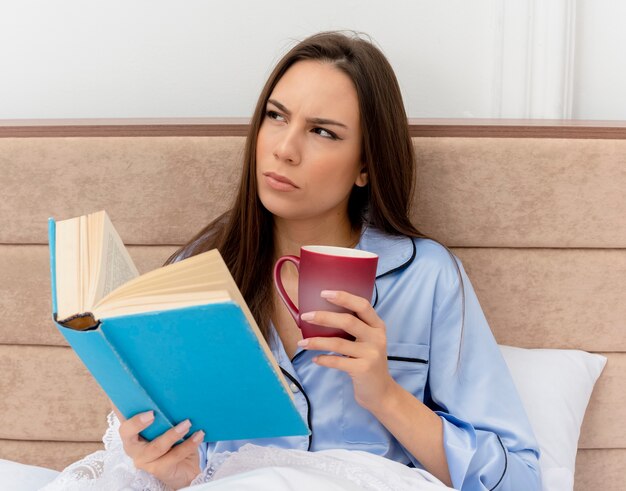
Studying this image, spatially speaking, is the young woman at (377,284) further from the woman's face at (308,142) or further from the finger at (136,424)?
the finger at (136,424)

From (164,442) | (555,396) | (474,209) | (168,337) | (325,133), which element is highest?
(325,133)

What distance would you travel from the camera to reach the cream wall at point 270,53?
1518 millimetres

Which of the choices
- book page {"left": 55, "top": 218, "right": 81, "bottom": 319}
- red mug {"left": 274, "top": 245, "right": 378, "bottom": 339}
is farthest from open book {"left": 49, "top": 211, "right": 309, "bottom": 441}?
red mug {"left": 274, "top": 245, "right": 378, "bottom": 339}

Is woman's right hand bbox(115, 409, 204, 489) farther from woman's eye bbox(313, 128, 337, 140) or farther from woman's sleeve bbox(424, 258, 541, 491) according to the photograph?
woman's eye bbox(313, 128, 337, 140)

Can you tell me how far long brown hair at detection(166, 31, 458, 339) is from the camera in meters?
1.21

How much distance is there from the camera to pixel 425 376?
122 centimetres

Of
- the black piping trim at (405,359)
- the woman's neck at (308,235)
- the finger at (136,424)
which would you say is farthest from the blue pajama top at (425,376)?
the finger at (136,424)

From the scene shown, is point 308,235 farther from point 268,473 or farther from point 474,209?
point 268,473

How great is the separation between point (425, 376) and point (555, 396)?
0.30 metres

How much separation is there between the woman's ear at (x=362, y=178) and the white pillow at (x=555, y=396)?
0.44m

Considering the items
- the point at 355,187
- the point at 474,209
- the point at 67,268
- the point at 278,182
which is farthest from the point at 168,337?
the point at 474,209

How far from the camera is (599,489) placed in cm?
149

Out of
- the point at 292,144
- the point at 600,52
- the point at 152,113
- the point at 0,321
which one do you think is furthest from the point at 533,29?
the point at 0,321

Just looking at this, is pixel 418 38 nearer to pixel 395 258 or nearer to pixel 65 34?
A: pixel 395 258
